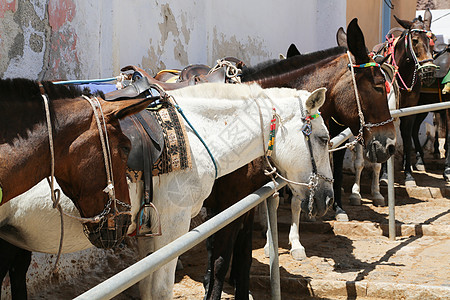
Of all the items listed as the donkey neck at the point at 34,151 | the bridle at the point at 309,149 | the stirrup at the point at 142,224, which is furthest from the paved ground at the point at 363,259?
the donkey neck at the point at 34,151

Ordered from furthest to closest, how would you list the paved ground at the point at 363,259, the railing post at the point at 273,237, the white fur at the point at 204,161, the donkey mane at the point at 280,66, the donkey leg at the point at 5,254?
1. the paved ground at the point at 363,259
2. the donkey mane at the point at 280,66
3. the railing post at the point at 273,237
4. the donkey leg at the point at 5,254
5. the white fur at the point at 204,161

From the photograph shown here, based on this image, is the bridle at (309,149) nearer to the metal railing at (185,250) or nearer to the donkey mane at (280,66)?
the metal railing at (185,250)

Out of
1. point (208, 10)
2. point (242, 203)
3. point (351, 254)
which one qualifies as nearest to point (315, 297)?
point (351, 254)

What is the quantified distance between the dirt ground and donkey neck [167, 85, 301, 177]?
1758 millimetres

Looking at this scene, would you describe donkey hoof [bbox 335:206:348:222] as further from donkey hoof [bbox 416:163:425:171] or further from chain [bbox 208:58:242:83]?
donkey hoof [bbox 416:163:425:171]

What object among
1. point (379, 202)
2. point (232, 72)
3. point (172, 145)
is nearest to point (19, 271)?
point (172, 145)

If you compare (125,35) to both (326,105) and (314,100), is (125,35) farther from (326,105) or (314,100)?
(314,100)

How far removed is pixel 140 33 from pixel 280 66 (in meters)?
1.93

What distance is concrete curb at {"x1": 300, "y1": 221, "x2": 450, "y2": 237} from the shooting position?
630 centimetres

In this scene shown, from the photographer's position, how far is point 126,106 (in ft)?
7.78

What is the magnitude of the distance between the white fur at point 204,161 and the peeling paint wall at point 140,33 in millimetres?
1427

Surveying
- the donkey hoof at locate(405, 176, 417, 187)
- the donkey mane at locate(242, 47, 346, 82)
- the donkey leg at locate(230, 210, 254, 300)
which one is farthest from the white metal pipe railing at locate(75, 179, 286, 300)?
the donkey hoof at locate(405, 176, 417, 187)

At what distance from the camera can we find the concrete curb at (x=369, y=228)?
6.30 meters

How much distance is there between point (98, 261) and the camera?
483cm
